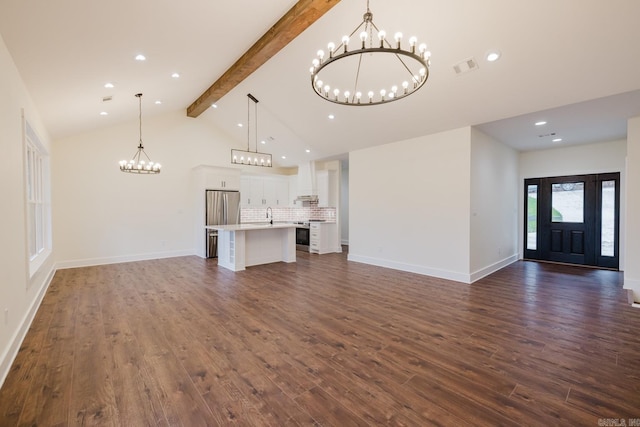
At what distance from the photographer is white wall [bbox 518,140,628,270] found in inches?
238

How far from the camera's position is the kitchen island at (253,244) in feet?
19.9

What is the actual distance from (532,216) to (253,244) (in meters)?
7.38

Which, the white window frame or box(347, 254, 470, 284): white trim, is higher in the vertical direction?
the white window frame

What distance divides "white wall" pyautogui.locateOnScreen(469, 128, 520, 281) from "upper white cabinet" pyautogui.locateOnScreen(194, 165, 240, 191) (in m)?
6.26

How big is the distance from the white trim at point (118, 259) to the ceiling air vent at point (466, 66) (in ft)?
25.4

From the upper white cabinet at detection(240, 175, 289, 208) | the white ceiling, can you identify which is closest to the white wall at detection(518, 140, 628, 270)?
the white ceiling

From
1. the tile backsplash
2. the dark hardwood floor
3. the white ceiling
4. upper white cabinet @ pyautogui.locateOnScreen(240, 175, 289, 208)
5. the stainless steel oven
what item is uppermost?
the white ceiling

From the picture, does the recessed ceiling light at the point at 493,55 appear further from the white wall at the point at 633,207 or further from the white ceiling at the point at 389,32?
the white wall at the point at 633,207

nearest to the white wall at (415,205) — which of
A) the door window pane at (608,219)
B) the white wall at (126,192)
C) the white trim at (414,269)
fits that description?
the white trim at (414,269)

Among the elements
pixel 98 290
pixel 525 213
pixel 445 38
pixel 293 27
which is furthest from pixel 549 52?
pixel 98 290

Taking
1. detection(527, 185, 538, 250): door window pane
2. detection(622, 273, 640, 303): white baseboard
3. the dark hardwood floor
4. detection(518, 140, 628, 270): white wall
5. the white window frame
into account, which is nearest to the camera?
the dark hardwood floor

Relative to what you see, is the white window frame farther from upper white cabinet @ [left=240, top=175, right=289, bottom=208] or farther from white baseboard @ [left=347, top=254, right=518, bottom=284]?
white baseboard @ [left=347, top=254, right=518, bottom=284]

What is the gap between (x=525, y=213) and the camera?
7.48 meters

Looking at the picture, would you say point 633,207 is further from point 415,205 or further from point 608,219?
point 415,205
